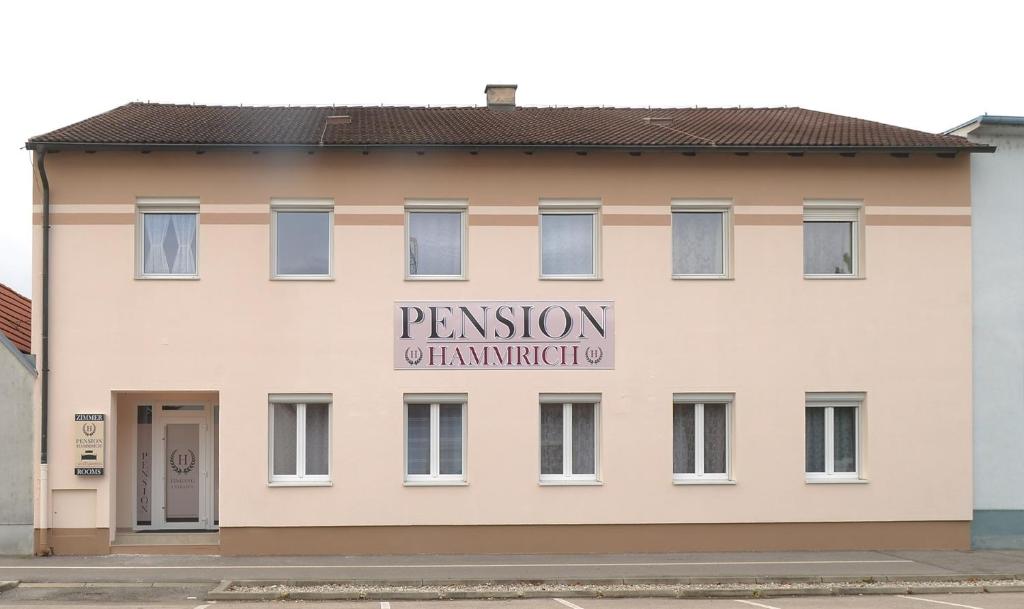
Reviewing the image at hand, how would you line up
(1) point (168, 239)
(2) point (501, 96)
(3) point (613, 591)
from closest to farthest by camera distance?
(3) point (613, 591)
(1) point (168, 239)
(2) point (501, 96)

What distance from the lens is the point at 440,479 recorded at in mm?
16984

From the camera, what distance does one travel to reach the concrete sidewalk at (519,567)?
1463 cm

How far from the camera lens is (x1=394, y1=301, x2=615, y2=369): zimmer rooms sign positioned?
16.9 metres

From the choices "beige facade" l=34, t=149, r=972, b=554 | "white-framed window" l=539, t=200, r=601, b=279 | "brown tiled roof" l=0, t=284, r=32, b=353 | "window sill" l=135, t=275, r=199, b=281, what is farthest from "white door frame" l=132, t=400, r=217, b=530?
"white-framed window" l=539, t=200, r=601, b=279

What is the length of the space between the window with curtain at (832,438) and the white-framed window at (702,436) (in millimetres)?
1318

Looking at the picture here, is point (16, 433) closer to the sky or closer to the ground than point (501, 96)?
closer to the ground

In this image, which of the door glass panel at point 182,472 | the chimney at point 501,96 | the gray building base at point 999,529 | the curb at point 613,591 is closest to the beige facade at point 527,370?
the gray building base at point 999,529

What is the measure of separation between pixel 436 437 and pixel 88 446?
536cm

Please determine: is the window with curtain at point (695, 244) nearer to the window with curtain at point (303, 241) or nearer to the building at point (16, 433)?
the window with curtain at point (303, 241)

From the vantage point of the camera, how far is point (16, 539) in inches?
644

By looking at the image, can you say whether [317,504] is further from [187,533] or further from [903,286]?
[903,286]

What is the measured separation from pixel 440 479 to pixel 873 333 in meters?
7.40

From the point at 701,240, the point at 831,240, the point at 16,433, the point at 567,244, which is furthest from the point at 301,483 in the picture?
Answer: the point at 831,240

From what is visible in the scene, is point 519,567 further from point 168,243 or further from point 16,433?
point 16,433
